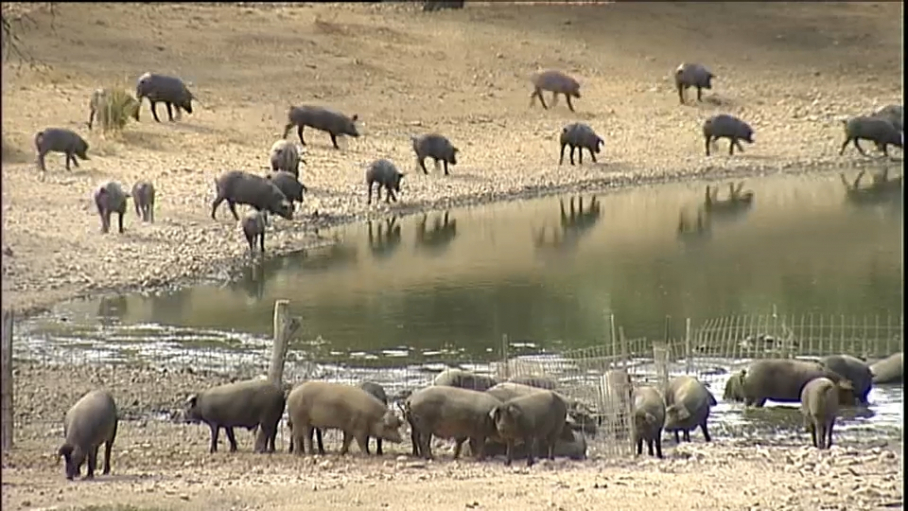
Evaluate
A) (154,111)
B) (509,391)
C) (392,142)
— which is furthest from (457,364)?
(154,111)

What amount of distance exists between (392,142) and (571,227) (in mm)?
4796

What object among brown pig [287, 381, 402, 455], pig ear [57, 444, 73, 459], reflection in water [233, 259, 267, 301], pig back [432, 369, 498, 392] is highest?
reflection in water [233, 259, 267, 301]

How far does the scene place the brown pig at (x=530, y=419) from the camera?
1135cm

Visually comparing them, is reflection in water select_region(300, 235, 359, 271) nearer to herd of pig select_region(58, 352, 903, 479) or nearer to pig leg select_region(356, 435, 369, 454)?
herd of pig select_region(58, 352, 903, 479)

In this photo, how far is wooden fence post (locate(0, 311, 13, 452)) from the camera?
10328mm

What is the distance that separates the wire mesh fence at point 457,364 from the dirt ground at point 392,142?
0.14m

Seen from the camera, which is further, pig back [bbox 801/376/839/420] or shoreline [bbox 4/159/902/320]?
shoreline [bbox 4/159/902/320]

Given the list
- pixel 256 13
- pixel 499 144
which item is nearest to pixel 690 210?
pixel 499 144

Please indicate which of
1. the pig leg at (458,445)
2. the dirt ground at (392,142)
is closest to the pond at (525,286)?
the dirt ground at (392,142)

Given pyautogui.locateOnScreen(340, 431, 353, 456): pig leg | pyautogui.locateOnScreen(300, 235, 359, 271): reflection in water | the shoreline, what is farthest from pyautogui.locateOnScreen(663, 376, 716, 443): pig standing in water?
pyautogui.locateOnScreen(300, 235, 359, 271): reflection in water

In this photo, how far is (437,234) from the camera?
71.2 ft

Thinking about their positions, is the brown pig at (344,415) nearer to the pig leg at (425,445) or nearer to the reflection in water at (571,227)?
the pig leg at (425,445)

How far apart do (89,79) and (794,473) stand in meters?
19.0

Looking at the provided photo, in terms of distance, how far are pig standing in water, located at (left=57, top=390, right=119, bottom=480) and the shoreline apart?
386cm
